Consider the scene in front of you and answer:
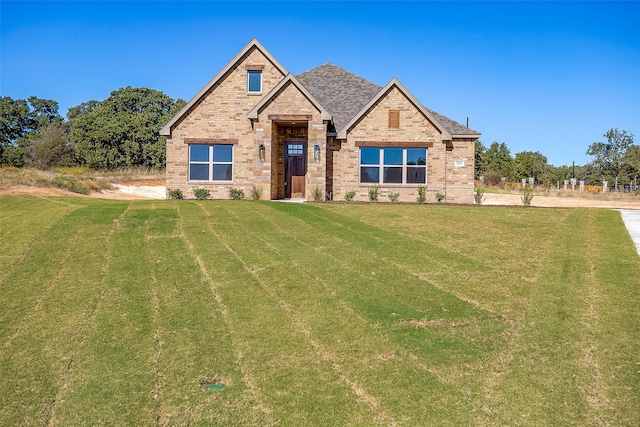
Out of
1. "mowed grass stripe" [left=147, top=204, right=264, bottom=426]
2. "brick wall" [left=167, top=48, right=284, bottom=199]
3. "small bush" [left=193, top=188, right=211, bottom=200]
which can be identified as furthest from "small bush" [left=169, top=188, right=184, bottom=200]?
"mowed grass stripe" [left=147, top=204, right=264, bottom=426]

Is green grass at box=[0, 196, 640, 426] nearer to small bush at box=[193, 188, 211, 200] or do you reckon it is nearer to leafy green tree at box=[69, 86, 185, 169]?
small bush at box=[193, 188, 211, 200]

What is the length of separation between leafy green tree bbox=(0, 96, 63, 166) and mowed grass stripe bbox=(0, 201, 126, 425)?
204 ft

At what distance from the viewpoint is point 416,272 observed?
902 centimetres

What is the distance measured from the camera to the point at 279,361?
554 centimetres

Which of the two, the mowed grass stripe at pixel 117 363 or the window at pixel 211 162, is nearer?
the mowed grass stripe at pixel 117 363

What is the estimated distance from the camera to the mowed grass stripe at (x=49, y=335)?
493 cm

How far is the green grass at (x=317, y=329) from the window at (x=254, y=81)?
14.1 meters

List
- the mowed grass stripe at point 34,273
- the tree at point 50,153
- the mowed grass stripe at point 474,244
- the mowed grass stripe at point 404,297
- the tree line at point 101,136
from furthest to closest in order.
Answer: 1. the tree line at point 101,136
2. the tree at point 50,153
3. the mowed grass stripe at point 474,244
4. the mowed grass stripe at point 34,273
5. the mowed grass stripe at point 404,297

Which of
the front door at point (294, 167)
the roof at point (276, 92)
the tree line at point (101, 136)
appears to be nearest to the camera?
the roof at point (276, 92)

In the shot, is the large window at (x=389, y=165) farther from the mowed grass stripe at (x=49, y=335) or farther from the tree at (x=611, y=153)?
the tree at (x=611, y=153)

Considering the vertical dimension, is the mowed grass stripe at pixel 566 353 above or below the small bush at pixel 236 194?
below

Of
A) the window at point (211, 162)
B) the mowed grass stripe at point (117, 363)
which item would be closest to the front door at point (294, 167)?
the window at point (211, 162)

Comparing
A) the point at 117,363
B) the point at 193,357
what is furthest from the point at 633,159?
the point at 117,363

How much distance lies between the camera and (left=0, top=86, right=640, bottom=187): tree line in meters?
60.2
